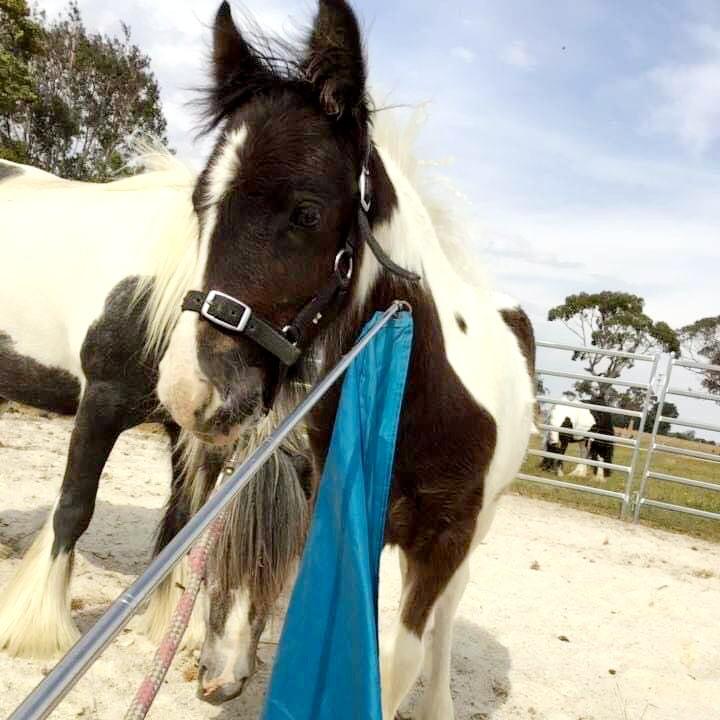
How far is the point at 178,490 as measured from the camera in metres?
3.22

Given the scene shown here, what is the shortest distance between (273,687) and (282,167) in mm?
1358

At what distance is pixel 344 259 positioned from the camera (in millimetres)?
1766

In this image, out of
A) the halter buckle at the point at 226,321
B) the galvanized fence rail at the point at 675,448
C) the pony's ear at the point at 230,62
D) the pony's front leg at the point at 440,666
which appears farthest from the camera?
the galvanized fence rail at the point at 675,448

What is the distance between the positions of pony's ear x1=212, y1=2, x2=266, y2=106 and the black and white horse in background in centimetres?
1230

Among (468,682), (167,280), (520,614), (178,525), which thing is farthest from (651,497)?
(167,280)

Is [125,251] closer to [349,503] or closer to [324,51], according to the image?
[324,51]

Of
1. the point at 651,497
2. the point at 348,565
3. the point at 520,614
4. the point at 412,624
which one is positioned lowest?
the point at 520,614

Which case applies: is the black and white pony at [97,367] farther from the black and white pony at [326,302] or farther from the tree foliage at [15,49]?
the tree foliage at [15,49]

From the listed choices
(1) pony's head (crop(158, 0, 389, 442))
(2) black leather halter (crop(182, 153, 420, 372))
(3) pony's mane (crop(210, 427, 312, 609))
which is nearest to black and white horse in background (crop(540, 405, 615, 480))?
(3) pony's mane (crop(210, 427, 312, 609))

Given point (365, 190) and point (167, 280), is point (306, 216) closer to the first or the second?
point (365, 190)

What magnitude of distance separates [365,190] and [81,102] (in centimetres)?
2150

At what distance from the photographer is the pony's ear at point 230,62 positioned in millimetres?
1847

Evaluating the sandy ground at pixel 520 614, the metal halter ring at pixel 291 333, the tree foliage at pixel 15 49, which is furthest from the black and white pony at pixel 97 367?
the tree foliage at pixel 15 49

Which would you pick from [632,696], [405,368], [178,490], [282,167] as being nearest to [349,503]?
[405,368]
